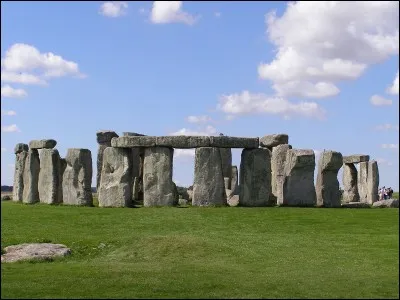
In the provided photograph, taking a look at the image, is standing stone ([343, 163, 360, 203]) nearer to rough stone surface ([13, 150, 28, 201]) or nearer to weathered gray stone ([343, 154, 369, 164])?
weathered gray stone ([343, 154, 369, 164])

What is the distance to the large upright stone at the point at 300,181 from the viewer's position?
29.7 metres

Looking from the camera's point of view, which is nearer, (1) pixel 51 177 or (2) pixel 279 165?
(1) pixel 51 177

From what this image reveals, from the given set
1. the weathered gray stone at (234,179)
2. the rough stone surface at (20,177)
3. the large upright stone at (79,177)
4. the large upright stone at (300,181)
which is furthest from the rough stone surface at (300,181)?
the rough stone surface at (20,177)

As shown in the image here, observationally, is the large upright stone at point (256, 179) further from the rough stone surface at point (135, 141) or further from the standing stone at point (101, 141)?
the standing stone at point (101, 141)

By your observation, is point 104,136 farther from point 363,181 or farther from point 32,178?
point 363,181

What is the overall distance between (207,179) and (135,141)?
3.69m

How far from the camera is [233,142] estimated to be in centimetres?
2973

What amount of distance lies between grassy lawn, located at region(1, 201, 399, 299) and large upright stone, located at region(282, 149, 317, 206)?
139 inches

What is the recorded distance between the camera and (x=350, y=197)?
127 ft

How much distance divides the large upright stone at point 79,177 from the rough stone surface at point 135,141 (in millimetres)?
1453

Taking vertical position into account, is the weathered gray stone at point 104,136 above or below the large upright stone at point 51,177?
above

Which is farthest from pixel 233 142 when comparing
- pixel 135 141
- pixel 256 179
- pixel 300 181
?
pixel 135 141

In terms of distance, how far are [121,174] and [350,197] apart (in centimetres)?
1540

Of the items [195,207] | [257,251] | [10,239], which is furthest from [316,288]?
[195,207]
